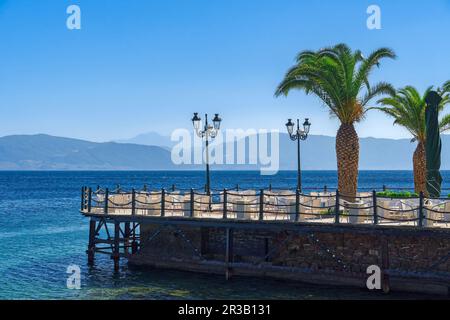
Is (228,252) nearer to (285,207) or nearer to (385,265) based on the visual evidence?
(285,207)

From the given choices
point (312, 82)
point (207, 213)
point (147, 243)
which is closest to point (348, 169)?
point (312, 82)

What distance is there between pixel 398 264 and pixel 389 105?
41.3ft

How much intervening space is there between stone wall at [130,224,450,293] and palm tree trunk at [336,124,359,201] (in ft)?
11.0

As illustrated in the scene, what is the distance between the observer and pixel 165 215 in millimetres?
23578

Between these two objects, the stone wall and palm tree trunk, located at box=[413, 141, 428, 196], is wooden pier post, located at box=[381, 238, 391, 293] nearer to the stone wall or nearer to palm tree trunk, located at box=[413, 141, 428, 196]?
the stone wall

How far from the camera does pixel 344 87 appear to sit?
24297mm

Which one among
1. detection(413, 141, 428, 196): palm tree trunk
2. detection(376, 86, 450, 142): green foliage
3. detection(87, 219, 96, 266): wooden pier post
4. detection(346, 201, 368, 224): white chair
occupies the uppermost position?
detection(376, 86, 450, 142): green foliage

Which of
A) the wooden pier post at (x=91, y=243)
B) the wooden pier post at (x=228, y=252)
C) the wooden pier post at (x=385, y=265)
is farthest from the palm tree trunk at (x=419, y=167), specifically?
the wooden pier post at (x=91, y=243)

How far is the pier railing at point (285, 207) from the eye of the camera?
19.5 metres

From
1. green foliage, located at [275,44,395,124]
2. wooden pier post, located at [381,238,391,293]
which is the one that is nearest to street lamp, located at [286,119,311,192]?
green foliage, located at [275,44,395,124]

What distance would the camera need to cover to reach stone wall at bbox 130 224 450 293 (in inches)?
760

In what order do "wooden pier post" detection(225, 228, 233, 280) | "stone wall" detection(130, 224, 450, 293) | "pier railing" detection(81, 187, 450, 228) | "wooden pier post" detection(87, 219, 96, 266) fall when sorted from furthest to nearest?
"wooden pier post" detection(87, 219, 96, 266)
"wooden pier post" detection(225, 228, 233, 280)
"pier railing" detection(81, 187, 450, 228)
"stone wall" detection(130, 224, 450, 293)

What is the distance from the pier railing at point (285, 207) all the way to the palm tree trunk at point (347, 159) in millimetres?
685

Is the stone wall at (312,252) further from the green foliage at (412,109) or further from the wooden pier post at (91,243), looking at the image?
the green foliage at (412,109)
